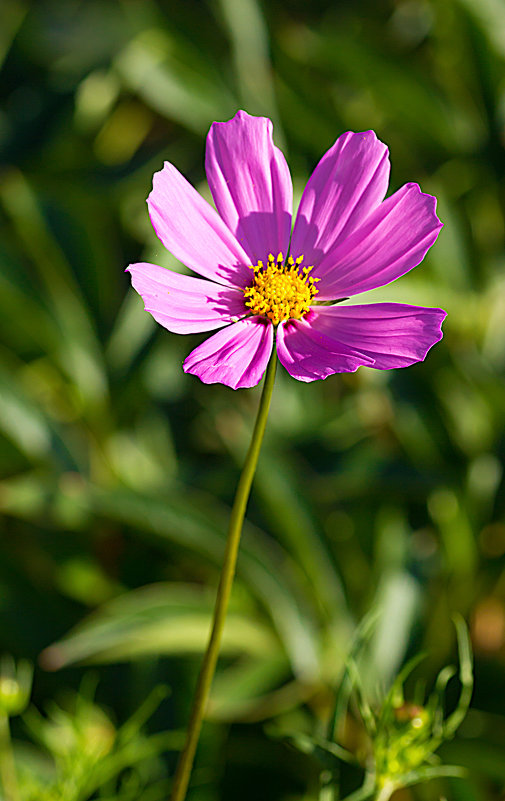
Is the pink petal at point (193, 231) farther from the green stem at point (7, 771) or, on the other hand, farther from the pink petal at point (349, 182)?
the green stem at point (7, 771)

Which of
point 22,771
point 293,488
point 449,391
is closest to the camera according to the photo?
point 22,771

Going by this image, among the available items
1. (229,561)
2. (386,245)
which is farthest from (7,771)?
(386,245)

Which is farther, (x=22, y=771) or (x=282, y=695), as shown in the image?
(x=282, y=695)

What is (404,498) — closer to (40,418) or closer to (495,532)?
(495,532)

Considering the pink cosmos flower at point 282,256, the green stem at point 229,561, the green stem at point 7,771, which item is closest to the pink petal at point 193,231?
the pink cosmos flower at point 282,256

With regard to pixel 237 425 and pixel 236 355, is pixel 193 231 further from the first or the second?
pixel 237 425

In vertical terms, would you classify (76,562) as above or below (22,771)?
above

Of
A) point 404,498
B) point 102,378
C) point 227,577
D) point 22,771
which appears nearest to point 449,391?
point 404,498
